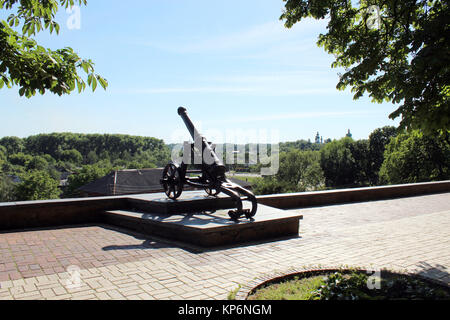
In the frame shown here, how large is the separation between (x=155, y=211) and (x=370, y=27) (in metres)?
6.09

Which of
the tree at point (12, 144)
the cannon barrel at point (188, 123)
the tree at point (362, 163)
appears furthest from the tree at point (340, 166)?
the tree at point (12, 144)

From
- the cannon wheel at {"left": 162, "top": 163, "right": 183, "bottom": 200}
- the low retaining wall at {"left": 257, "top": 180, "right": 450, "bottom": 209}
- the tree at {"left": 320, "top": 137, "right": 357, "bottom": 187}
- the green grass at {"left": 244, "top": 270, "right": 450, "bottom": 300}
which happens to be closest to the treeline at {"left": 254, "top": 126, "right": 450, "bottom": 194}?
the tree at {"left": 320, "top": 137, "right": 357, "bottom": 187}

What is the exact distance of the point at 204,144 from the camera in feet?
26.8

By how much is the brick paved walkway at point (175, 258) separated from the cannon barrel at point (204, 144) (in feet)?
6.95

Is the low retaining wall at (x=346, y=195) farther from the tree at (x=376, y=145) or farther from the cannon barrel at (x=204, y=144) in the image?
the tree at (x=376, y=145)

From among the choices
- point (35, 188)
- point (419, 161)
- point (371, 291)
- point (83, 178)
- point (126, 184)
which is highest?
point (419, 161)

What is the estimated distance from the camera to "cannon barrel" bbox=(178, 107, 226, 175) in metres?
7.79

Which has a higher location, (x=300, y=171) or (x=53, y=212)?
(x=53, y=212)

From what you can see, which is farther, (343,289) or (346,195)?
(346,195)

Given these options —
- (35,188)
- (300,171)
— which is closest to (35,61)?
(35,188)

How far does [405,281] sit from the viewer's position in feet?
12.4

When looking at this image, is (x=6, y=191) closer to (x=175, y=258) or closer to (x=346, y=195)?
(x=346, y=195)

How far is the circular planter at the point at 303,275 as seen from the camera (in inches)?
160

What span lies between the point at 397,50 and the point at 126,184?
36.4 metres
